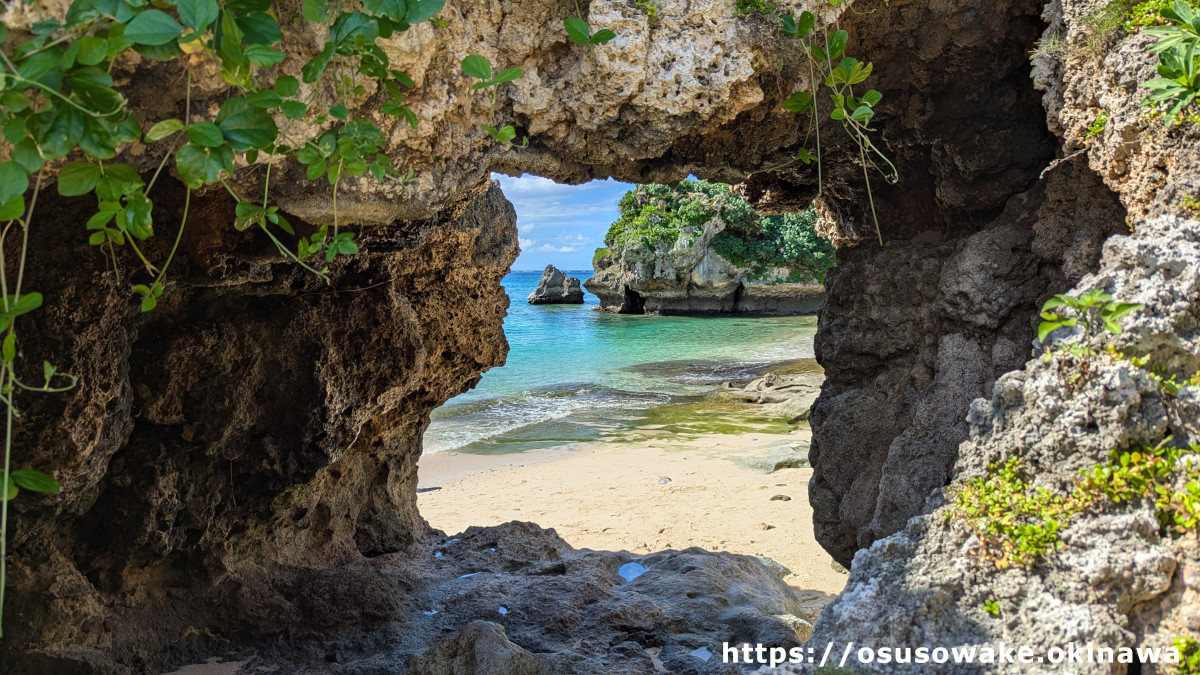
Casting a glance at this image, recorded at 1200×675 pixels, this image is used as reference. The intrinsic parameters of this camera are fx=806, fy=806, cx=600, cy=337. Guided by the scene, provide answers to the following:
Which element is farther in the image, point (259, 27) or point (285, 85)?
point (285, 85)

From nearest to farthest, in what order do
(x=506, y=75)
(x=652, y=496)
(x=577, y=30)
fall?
(x=506, y=75) → (x=577, y=30) → (x=652, y=496)

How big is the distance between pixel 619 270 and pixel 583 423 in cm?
2545

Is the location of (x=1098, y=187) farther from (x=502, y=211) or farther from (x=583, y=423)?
(x=583, y=423)

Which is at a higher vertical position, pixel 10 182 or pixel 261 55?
pixel 261 55

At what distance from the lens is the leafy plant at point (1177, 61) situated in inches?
98.5

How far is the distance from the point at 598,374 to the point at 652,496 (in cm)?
1242

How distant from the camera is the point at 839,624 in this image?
241cm

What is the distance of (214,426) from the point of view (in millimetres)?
3977

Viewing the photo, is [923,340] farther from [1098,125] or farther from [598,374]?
[598,374]

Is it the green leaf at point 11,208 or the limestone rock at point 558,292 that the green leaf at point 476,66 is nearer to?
the green leaf at point 11,208

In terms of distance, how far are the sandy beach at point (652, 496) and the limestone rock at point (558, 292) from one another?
41.5 m

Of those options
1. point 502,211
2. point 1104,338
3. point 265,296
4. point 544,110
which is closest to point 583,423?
point 502,211

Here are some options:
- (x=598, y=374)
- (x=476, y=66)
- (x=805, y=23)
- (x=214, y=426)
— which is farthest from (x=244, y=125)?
(x=598, y=374)

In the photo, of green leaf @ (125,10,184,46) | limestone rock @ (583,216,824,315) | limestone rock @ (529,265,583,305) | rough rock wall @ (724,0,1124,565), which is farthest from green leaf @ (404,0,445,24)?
limestone rock @ (529,265,583,305)
